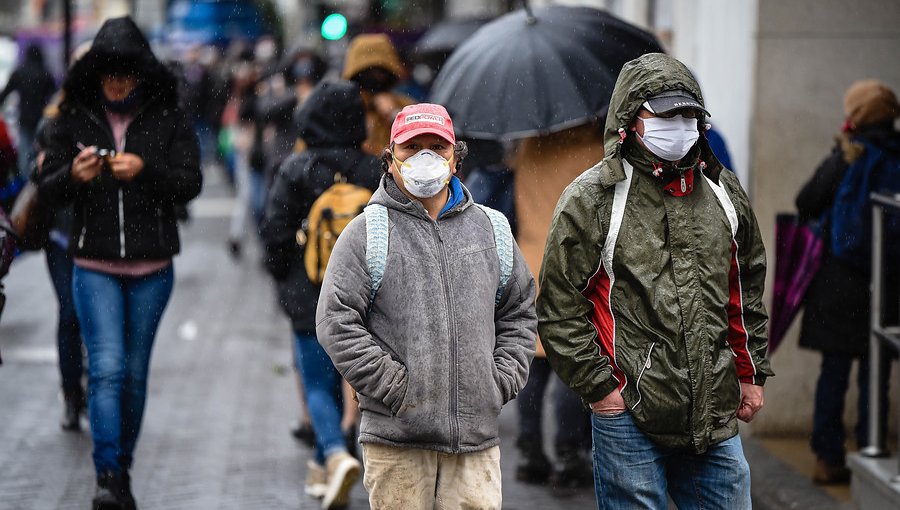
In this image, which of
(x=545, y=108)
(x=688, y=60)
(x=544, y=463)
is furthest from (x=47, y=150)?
(x=688, y=60)

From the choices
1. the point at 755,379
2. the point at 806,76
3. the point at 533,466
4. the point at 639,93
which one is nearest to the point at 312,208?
the point at 533,466

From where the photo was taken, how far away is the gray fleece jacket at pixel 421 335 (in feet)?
13.6

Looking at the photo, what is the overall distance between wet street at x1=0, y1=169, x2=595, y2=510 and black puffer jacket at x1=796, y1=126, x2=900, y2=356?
1.44m

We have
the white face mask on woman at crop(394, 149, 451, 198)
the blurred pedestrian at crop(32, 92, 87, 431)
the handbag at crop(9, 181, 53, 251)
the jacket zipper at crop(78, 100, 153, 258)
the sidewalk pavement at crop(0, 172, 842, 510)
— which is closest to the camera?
the white face mask on woman at crop(394, 149, 451, 198)

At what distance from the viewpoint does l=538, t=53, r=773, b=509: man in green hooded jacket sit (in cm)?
414

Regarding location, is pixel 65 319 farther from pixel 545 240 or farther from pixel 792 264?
pixel 792 264

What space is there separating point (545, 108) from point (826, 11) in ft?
7.36

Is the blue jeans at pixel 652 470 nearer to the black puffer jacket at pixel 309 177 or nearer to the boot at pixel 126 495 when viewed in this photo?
the black puffer jacket at pixel 309 177

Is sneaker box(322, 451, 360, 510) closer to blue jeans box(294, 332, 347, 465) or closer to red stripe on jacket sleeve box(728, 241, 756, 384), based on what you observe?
blue jeans box(294, 332, 347, 465)

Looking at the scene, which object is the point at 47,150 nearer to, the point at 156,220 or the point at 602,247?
the point at 156,220

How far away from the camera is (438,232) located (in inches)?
169

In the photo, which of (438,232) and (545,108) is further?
(545,108)

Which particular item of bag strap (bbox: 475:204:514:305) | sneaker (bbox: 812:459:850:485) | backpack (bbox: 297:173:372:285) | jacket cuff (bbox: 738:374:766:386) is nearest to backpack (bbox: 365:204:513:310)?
bag strap (bbox: 475:204:514:305)

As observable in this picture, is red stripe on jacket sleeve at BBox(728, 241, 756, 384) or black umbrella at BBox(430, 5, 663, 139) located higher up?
black umbrella at BBox(430, 5, 663, 139)
